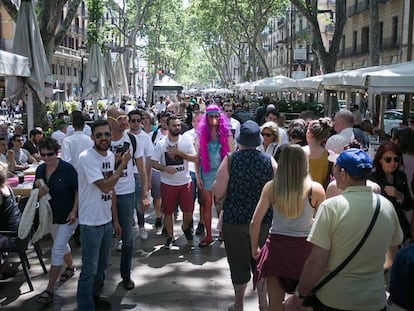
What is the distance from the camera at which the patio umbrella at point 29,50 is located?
28.2ft

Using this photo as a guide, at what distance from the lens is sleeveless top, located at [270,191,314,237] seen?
3.65m

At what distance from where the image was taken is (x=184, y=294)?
5.31 m

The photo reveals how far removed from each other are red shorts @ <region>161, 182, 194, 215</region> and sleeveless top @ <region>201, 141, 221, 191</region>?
35 centimetres

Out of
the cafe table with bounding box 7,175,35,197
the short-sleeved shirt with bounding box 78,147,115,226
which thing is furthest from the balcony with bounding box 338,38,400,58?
the short-sleeved shirt with bounding box 78,147,115,226

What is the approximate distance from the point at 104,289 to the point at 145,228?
2562 millimetres

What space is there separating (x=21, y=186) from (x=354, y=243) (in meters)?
5.35

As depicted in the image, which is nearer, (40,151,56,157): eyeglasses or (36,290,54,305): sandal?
(36,290,54,305): sandal

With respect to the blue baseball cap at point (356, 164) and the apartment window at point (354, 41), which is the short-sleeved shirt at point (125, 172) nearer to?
the blue baseball cap at point (356, 164)

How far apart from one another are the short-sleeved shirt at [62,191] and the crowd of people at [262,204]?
1cm

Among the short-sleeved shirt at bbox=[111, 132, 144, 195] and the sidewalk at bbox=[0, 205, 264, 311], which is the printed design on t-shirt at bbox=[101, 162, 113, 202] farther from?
the sidewalk at bbox=[0, 205, 264, 311]

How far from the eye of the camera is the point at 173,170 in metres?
6.81

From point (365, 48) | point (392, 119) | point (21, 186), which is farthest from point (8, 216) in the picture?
point (365, 48)

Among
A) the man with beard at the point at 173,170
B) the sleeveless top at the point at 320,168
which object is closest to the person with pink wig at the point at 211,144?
the man with beard at the point at 173,170

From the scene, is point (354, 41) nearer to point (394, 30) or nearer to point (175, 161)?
point (394, 30)
